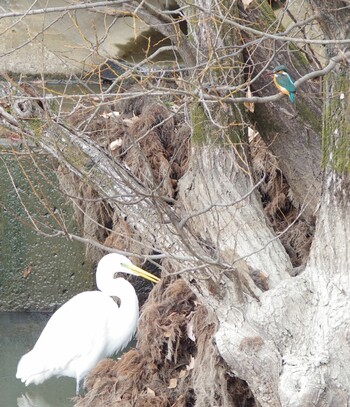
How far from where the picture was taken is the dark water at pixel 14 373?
16.4ft

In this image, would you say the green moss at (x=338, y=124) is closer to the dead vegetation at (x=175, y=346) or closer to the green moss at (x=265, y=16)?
the dead vegetation at (x=175, y=346)

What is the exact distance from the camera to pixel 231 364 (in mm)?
3271

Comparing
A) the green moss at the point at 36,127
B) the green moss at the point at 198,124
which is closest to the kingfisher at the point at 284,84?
the green moss at the point at 198,124

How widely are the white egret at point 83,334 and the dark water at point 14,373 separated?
187 mm

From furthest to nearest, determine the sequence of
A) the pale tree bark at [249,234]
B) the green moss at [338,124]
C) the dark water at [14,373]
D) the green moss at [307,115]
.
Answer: the dark water at [14,373] → the green moss at [307,115] → the green moss at [338,124] → the pale tree bark at [249,234]

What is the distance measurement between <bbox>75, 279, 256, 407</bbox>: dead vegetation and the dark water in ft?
2.29

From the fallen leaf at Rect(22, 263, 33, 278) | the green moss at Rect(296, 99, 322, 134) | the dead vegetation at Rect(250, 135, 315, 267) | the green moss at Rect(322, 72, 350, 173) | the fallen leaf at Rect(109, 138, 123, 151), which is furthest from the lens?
the fallen leaf at Rect(22, 263, 33, 278)

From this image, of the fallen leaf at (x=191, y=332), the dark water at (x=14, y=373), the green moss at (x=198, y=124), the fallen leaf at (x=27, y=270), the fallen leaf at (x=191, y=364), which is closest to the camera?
the green moss at (x=198, y=124)

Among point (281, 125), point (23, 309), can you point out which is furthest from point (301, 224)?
point (23, 309)

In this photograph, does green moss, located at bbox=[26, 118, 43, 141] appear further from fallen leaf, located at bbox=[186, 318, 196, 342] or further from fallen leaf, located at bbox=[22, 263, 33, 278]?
fallen leaf, located at bbox=[22, 263, 33, 278]

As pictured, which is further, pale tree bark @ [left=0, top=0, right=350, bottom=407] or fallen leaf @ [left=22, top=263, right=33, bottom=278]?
fallen leaf @ [left=22, top=263, right=33, bottom=278]

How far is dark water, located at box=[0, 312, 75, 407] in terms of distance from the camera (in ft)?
16.4

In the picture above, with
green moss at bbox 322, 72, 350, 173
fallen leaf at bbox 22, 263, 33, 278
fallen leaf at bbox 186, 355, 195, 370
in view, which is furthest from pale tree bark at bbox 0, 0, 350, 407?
fallen leaf at bbox 22, 263, 33, 278

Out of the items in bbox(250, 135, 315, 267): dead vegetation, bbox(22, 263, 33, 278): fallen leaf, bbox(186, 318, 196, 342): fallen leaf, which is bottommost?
bbox(22, 263, 33, 278): fallen leaf
